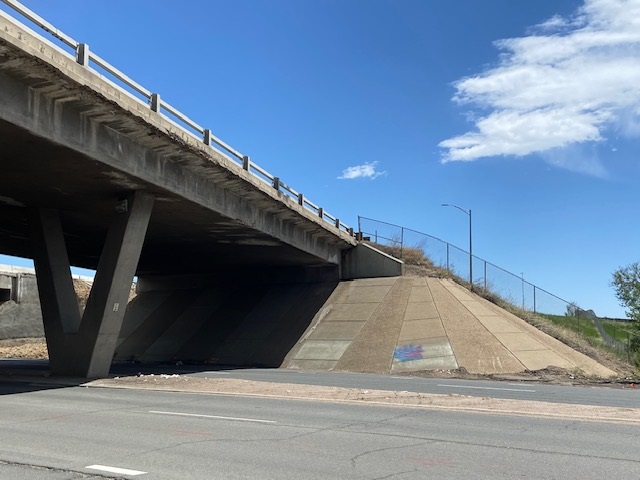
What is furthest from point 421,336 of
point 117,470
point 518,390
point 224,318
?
point 117,470

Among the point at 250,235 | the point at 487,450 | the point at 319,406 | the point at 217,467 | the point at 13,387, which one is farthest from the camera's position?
the point at 250,235

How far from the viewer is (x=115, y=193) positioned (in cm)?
1970

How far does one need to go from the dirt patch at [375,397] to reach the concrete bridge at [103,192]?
3.22 metres

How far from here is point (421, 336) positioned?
2612cm

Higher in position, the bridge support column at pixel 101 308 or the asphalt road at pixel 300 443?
the bridge support column at pixel 101 308

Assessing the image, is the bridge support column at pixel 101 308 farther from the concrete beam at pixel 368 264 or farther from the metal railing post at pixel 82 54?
the concrete beam at pixel 368 264

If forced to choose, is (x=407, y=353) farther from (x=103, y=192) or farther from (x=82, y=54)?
(x=82, y=54)

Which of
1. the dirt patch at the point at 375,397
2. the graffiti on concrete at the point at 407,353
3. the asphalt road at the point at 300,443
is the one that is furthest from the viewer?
the graffiti on concrete at the point at 407,353

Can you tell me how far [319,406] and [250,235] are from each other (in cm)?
1487

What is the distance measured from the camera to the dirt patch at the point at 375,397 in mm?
11242

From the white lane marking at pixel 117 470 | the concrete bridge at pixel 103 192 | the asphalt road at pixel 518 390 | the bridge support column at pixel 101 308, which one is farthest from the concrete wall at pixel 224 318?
the white lane marking at pixel 117 470

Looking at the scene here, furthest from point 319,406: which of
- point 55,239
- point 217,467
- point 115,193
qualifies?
point 55,239

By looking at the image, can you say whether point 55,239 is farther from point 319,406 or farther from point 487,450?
point 487,450

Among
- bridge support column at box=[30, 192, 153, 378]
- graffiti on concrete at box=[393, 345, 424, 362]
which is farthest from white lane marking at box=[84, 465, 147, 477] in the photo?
graffiti on concrete at box=[393, 345, 424, 362]
